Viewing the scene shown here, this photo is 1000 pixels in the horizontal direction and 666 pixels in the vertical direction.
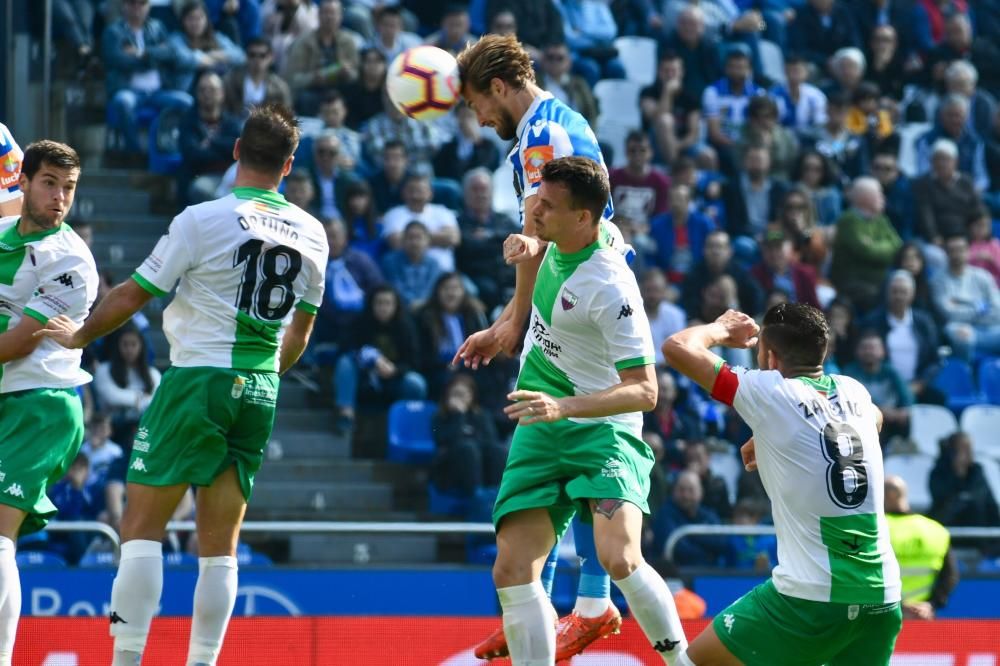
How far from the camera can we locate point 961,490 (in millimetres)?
13297

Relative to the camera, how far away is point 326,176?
551 inches

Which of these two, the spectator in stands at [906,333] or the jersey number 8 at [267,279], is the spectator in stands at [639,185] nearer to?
the spectator in stands at [906,333]

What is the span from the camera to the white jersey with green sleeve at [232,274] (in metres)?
6.38

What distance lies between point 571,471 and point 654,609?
0.65 metres

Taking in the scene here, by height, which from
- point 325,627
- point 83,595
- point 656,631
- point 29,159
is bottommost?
point 83,595

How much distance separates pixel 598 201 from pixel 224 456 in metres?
1.86

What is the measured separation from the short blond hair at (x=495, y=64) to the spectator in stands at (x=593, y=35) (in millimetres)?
9423

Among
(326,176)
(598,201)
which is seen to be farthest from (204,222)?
(326,176)

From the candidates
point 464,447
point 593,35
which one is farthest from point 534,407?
point 593,35

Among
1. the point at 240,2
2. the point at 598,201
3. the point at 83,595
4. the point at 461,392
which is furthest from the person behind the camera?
the point at 240,2

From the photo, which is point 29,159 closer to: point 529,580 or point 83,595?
point 529,580

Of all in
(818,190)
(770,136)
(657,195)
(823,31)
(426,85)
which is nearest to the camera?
(426,85)

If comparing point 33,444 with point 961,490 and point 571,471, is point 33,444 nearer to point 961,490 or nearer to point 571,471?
point 571,471

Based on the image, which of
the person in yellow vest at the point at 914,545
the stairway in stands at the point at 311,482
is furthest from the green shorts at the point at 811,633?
the stairway in stands at the point at 311,482
